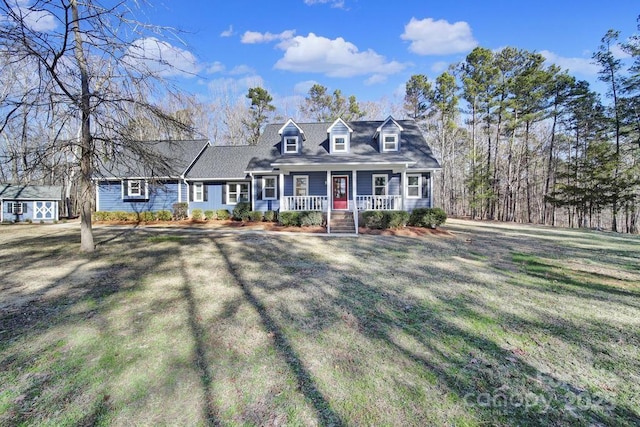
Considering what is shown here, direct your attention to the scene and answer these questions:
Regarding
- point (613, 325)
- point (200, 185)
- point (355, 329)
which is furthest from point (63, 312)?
point (200, 185)

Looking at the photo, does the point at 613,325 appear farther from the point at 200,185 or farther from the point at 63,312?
the point at 200,185

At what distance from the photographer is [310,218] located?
581 inches

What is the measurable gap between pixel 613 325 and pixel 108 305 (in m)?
8.13

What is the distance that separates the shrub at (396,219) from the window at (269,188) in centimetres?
726

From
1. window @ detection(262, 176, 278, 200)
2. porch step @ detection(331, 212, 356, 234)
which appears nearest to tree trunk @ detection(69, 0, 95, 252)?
porch step @ detection(331, 212, 356, 234)

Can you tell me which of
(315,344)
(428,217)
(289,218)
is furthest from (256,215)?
(315,344)

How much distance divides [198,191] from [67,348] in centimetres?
1680

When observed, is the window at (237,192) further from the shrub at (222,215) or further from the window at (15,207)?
the window at (15,207)

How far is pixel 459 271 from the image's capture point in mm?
7156

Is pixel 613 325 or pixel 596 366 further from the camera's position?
pixel 613 325

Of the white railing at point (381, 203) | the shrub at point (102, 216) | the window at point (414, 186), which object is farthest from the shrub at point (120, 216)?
the window at point (414, 186)

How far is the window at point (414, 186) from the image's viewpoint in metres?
16.5

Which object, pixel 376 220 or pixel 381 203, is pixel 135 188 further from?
pixel 381 203

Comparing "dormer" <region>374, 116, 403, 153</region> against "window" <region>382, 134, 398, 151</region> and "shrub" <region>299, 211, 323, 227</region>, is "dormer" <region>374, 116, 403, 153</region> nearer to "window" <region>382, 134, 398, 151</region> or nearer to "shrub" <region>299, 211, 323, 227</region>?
"window" <region>382, 134, 398, 151</region>
